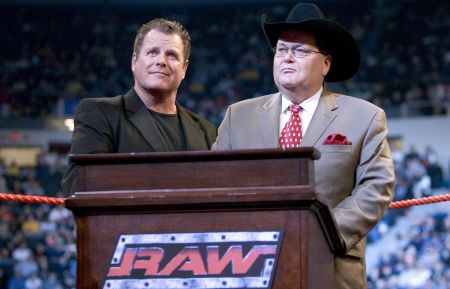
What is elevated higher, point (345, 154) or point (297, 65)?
point (297, 65)

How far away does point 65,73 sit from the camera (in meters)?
21.9

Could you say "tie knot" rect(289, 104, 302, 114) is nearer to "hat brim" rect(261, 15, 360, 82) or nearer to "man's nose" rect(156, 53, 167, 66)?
"hat brim" rect(261, 15, 360, 82)

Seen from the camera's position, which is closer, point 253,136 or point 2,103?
point 253,136

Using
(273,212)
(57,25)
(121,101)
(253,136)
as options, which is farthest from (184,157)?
(57,25)

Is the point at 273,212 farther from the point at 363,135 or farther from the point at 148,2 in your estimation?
the point at 148,2

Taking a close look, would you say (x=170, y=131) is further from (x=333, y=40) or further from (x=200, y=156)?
(x=200, y=156)

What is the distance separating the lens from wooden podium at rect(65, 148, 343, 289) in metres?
1.77

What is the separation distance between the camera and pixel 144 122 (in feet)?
9.91

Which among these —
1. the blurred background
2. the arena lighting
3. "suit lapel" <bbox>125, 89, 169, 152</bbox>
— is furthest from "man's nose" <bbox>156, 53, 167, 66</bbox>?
the arena lighting

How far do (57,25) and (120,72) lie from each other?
2966mm

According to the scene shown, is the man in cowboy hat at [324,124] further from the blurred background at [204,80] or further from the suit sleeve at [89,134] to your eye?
the blurred background at [204,80]

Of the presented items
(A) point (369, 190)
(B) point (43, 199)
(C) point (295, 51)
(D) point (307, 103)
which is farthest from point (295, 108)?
(B) point (43, 199)

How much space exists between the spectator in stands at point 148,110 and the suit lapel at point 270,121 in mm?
505

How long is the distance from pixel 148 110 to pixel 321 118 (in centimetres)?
77
